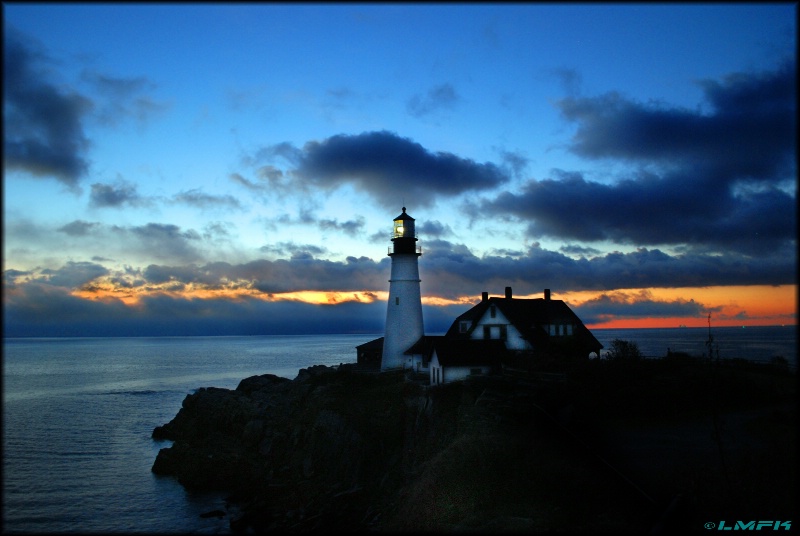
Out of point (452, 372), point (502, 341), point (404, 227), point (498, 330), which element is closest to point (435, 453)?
point (452, 372)

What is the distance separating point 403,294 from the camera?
34031 mm

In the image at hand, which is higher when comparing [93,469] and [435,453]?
[435,453]

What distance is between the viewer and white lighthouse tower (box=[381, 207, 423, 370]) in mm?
33781

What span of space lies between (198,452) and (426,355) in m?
14.6

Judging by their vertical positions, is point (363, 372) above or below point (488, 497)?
above

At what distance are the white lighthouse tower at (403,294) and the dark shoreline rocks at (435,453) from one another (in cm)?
233

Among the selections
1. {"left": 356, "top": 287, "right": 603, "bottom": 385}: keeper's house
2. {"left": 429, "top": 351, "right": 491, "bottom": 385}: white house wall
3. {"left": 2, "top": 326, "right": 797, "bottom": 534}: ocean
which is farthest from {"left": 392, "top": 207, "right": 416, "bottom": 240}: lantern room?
{"left": 2, "top": 326, "right": 797, "bottom": 534}: ocean

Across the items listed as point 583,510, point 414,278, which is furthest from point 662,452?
point 414,278

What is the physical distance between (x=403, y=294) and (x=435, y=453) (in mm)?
12598

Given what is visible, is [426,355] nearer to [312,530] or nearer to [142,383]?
[312,530]

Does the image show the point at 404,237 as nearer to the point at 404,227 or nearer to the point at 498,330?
the point at 404,227

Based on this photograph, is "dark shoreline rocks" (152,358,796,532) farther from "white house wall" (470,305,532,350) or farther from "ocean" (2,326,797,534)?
"white house wall" (470,305,532,350)

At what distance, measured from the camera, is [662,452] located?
54.9 ft

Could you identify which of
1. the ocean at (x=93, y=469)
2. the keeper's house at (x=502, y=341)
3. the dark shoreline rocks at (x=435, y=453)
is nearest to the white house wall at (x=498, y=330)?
the keeper's house at (x=502, y=341)
